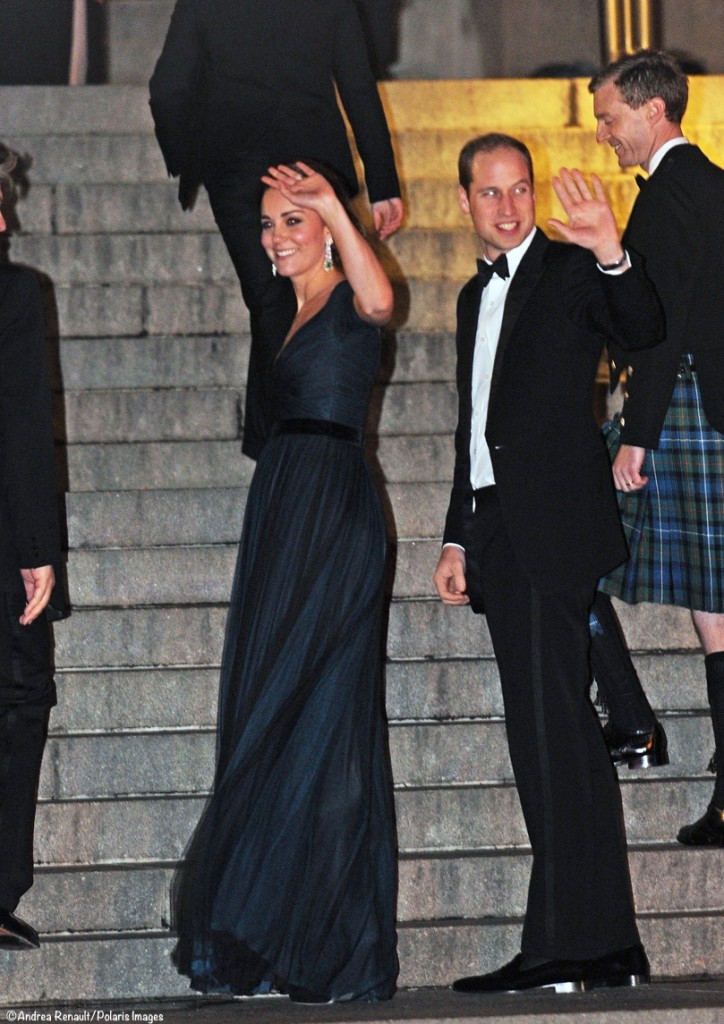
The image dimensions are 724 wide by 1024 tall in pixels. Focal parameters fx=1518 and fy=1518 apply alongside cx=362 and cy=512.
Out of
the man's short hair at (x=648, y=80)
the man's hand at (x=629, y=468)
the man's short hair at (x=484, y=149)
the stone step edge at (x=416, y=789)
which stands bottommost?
the stone step edge at (x=416, y=789)

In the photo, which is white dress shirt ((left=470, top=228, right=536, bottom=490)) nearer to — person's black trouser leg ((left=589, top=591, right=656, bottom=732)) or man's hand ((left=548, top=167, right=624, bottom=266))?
man's hand ((left=548, top=167, right=624, bottom=266))

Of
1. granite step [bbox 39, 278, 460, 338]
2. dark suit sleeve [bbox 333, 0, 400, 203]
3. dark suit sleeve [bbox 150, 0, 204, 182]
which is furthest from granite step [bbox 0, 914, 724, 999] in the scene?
granite step [bbox 39, 278, 460, 338]

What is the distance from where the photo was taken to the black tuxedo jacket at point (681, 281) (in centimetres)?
368

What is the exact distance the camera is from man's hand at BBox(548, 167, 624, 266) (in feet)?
10.1

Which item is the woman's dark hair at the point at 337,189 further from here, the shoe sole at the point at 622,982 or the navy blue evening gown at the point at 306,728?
the shoe sole at the point at 622,982

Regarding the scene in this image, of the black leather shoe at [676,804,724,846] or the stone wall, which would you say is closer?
the black leather shoe at [676,804,724,846]

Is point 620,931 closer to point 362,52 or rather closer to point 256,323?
point 256,323

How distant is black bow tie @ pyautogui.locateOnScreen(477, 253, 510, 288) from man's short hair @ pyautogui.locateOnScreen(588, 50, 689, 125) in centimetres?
63

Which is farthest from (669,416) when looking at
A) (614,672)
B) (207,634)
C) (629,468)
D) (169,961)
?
(169,961)

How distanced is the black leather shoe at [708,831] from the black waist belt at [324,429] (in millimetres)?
1294

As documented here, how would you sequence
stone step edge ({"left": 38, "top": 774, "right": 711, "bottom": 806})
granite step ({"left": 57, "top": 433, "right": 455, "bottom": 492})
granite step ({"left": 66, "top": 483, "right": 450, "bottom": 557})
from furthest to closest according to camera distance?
granite step ({"left": 57, "top": 433, "right": 455, "bottom": 492})
granite step ({"left": 66, "top": 483, "right": 450, "bottom": 557})
stone step edge ({"left": 38, "top": 774, "right": 711, "bottom": 806})

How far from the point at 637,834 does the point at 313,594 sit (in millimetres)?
1115

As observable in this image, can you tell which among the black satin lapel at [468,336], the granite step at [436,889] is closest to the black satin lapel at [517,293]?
the black satin lapel at [468,336]

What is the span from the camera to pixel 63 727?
4102 millimetres
